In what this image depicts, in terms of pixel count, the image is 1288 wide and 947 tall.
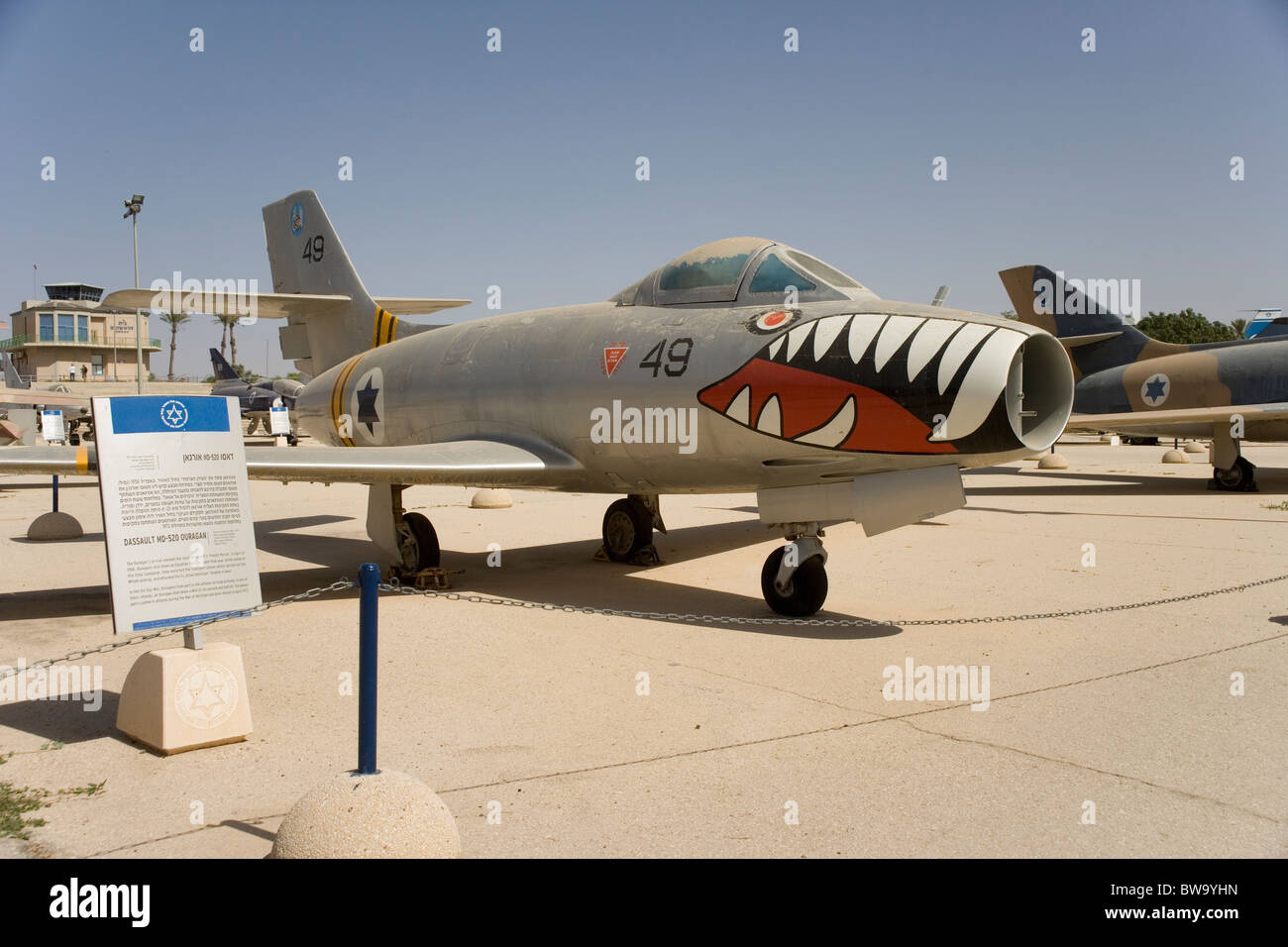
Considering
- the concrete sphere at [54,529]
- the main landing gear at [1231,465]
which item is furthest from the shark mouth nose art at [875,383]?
the main landing gear at [1231,465]

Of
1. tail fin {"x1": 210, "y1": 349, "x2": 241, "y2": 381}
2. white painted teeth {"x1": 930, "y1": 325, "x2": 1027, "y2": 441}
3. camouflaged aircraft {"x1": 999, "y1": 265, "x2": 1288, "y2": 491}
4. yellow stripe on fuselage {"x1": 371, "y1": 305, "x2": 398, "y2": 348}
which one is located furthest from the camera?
tail fin {"x1": 210, "y1": 349, "x2": 241, "y2": 381}

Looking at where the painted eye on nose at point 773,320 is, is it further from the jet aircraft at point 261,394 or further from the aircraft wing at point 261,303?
the jet aircraft at point 261,394

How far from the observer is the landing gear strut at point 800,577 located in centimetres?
780

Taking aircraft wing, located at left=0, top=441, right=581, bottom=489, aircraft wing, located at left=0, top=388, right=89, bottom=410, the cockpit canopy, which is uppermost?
aircraft wing, located at left=0, top=388, right=89, bottom=410

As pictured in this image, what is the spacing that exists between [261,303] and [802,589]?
8.53m

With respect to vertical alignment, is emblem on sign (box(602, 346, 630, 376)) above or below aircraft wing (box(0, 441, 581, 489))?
above

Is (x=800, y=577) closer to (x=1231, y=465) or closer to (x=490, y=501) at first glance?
(x=490, y=501)

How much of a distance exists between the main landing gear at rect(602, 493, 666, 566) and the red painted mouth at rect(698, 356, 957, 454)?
368 centimetres

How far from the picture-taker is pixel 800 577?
309 inches

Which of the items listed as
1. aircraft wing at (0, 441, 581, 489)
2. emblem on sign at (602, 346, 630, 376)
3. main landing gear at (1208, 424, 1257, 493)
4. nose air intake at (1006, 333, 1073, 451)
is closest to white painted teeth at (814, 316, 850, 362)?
nose air intake at (1006, 333, 1073, 451)

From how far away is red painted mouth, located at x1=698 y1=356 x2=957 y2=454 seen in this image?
6906 millimetres

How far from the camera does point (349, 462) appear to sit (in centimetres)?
834

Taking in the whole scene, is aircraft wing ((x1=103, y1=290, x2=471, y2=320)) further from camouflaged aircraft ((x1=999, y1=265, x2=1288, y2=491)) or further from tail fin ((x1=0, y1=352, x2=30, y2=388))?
tail fin ((x1=0, y1=352, x2=30, y2=388))
